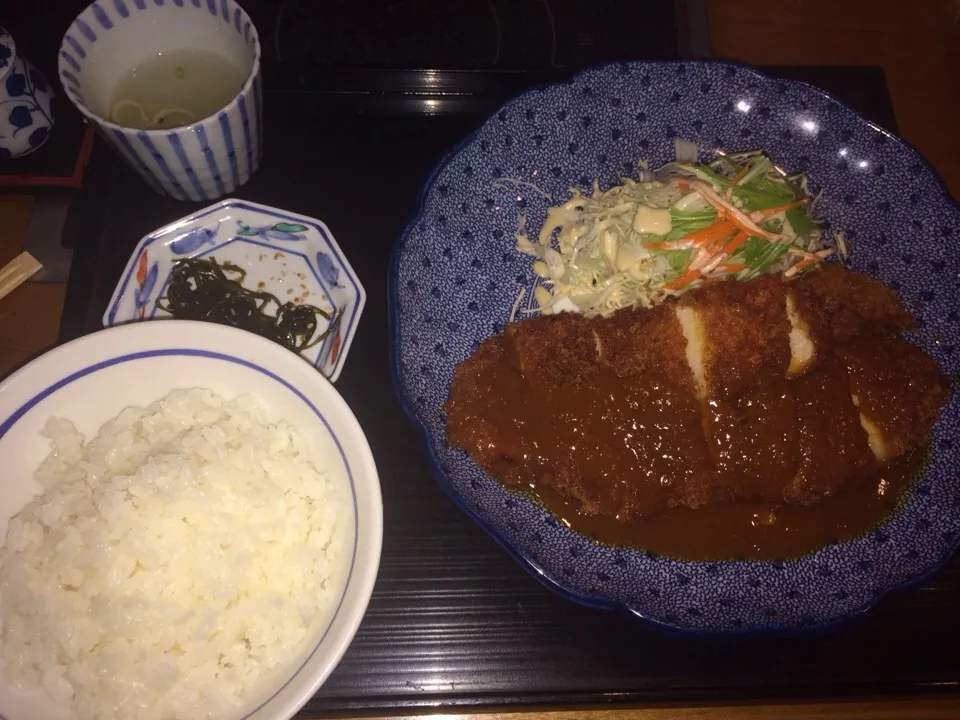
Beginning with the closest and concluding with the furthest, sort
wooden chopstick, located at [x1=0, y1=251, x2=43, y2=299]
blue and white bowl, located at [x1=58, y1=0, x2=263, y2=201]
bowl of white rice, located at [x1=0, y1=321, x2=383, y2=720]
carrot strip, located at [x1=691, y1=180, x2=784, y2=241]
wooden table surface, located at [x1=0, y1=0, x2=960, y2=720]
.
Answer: bowl of white rice, located at [x1=0, y1=321, x2=383, y2=720] → blue and white bowl, located at [x1=58, y1=0, x2=263, y2=201] → wooden chopstick, located at [x1=0, y1=251, x2=43, y2=299] → carrot strip, located at [x1=691, y1=180, x2=784, y2=241] → wooden table surface, located at [x1=0, y1=0, x2=960, y2=720]

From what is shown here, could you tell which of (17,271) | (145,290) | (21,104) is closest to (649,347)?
(145,290)

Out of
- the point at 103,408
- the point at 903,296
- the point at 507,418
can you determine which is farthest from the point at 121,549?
the point at 903,296

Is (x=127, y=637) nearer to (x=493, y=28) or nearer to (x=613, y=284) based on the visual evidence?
(x=613, y=284)

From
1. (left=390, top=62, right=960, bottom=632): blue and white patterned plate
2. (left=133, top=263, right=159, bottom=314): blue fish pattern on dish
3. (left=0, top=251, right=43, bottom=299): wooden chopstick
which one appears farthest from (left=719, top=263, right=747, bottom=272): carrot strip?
(left=0, top=251, right=43, bottom=299): wooden chopstick

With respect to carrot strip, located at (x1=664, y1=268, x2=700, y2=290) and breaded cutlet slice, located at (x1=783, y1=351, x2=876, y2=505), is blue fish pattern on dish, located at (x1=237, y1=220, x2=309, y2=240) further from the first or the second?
breaded cutlet slice, located at (x1=783, y1=351, x2=876, y2=505)

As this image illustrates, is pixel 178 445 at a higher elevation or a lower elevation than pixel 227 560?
higher

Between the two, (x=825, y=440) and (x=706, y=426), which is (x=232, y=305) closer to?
(x=706, y=426)

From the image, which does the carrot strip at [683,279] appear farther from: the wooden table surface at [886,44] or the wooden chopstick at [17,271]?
the wooden chopstick at [17,271]
